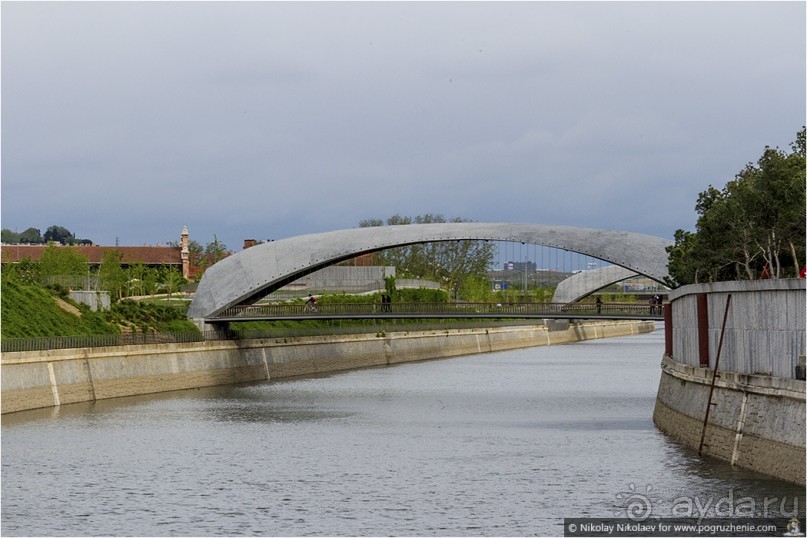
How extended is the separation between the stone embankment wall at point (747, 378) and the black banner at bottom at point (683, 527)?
189 cm

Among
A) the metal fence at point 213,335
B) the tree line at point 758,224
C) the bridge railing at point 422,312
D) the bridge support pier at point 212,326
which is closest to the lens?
the tree line at point 758,224

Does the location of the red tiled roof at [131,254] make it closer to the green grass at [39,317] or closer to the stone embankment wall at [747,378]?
the green grass at [39,317]

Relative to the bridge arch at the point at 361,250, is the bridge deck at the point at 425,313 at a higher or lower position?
lower

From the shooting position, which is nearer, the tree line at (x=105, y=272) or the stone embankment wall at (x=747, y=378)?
the stone embankment wall at (x=747, y=378)

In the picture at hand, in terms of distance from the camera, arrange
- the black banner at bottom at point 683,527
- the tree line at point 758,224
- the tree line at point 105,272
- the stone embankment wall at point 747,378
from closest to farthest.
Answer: the black banner at bottom at point 683,527 → the stone embankment wall at point 747,378 → the tree line at point 758,224 → the tree line at point 105,272

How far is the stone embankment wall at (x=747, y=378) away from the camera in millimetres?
28250

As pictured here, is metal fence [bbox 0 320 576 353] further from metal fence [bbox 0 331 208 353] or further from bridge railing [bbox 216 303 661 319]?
bridge railing [bbox 216 303 661 319]

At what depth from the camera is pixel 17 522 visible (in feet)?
92.1

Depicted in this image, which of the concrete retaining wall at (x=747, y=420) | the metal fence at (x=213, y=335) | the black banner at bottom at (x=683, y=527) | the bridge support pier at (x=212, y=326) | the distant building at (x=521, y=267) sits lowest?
the black banner at bottom at (x=683, y=527)

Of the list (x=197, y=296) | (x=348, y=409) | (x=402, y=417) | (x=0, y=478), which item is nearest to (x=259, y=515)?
(x=0, y=478)

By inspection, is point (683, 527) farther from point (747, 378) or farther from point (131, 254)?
point (131, 254)

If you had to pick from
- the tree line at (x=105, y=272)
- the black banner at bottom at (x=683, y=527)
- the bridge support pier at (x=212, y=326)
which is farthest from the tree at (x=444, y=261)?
the black banner at bottom at (x=683, y=527)

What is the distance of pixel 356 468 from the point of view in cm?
3569

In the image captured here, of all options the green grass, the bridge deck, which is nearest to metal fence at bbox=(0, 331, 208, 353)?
the green grass
